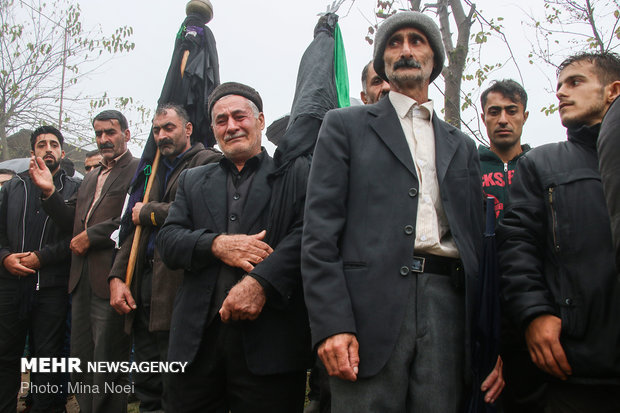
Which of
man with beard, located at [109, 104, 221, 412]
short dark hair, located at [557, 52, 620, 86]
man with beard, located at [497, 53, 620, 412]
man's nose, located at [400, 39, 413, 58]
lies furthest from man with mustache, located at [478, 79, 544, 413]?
man with beard, located at [109, 104, 221, 412]

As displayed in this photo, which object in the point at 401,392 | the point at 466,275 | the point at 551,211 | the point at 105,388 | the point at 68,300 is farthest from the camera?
the point at 68,300

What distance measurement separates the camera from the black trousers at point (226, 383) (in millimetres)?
2168

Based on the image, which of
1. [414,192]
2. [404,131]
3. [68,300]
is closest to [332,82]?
[404,131]

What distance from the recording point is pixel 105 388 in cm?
339

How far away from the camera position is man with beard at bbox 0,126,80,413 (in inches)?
159

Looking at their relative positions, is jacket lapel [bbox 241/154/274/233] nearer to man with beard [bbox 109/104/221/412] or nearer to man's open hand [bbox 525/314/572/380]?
man with beard [bbox 109/104/221/412]

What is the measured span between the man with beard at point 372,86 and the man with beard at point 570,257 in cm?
112

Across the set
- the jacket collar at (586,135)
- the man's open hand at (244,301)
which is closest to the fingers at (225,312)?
the man's open hand at (244,301)

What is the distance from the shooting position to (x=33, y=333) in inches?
166

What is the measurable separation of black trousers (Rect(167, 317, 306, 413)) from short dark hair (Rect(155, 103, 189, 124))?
1976 millimetres

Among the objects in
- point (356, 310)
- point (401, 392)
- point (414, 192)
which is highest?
point (414, 192)

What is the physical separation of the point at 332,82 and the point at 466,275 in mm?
1726

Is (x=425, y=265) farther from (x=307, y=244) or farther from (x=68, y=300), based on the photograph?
(x=68, y=300)

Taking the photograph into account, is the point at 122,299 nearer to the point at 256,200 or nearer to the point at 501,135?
the point at 256,200
